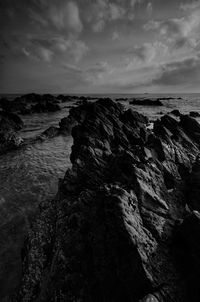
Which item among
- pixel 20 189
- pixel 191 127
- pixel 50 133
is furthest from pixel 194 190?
pixel 50 133

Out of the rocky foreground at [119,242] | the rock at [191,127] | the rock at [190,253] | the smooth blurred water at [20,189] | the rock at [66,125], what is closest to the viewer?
the rock at [190,253]

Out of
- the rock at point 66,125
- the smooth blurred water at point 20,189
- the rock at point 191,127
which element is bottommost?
the smooth blurred water at point 20,189

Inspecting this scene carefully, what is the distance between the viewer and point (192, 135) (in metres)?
17.3

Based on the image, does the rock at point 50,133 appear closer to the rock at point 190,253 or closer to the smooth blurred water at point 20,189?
the smooth blurred water at point 20,189

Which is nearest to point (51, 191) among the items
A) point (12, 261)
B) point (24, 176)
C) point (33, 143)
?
point (24, 176)

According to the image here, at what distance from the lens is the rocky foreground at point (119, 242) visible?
484 cm

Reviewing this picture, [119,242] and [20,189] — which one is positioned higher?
[119,242]

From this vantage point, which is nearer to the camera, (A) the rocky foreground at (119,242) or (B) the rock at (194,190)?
(A) the rocky foreground at (119,242)

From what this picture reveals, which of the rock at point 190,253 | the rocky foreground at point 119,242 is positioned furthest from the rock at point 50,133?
the rock at point 190,253

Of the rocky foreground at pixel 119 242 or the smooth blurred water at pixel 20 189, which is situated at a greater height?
the rocky foreground at pixel 119 242

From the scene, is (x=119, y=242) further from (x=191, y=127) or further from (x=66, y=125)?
(x=66, y=125)

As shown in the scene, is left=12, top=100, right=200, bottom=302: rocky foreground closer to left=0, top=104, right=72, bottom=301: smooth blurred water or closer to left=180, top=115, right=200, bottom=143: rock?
left=0, top=104, right=72, bottom=301: smooth blurred water

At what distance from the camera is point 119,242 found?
5.34m

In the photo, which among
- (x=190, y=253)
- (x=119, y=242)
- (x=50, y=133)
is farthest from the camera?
(x=50, y=133)
